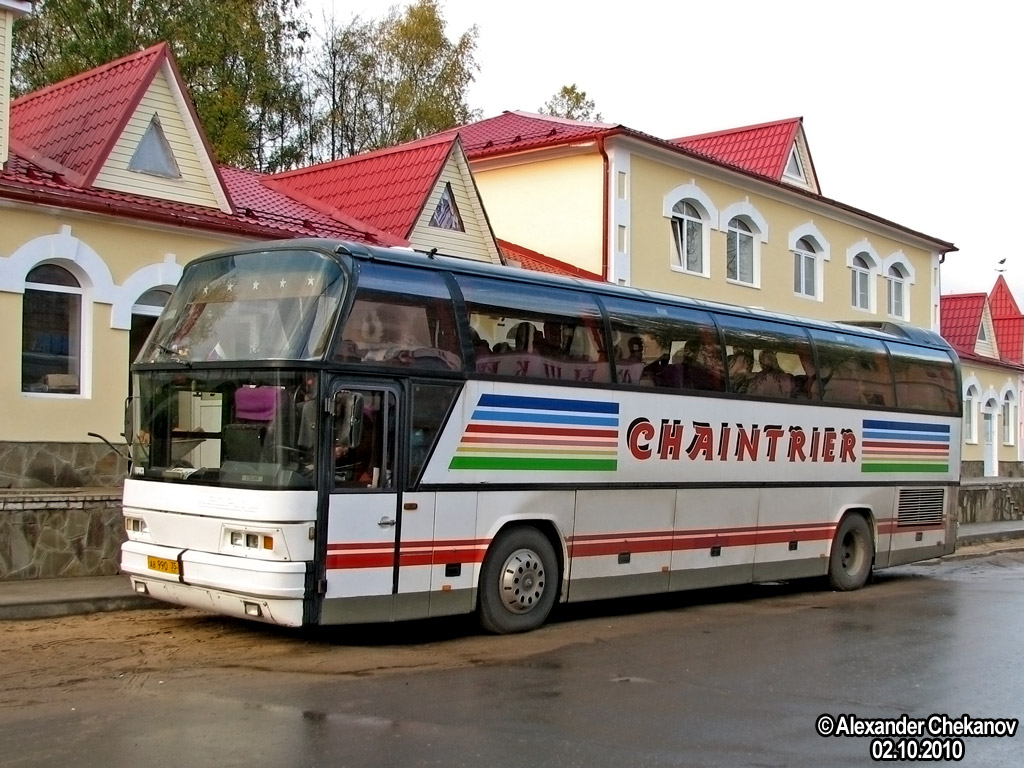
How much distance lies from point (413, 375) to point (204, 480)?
77.8 inches

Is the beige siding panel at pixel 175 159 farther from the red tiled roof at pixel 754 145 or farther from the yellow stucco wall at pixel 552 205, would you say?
the red tiled roof at pixel 754 145

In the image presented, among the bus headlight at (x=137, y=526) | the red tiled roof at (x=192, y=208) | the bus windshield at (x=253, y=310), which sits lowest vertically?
the bus headlight at (x=137, y=526)

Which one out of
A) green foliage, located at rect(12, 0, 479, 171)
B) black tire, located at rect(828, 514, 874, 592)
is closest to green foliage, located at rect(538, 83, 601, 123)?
green foliage, located at rect(12, 0, 479, 171)

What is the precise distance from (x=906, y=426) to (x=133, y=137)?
11.7m

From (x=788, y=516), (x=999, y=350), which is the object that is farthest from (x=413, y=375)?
(x=999, y=350)

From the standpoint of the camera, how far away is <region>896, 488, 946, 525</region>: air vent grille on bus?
17.3m

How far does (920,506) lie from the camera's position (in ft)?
57.8

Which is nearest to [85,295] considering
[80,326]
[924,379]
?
[80,326]

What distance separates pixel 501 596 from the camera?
11.4 metres

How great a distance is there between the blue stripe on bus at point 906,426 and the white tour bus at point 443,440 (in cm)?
A: 158

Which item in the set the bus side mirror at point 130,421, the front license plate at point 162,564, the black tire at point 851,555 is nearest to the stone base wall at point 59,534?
the bus side mirror at point 130,421

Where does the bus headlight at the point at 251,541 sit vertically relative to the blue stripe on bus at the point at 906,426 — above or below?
below

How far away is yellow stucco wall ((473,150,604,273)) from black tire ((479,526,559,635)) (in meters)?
13.1

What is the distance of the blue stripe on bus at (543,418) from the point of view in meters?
11.1
